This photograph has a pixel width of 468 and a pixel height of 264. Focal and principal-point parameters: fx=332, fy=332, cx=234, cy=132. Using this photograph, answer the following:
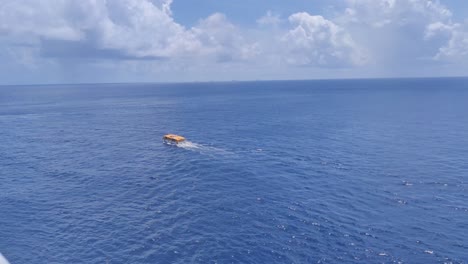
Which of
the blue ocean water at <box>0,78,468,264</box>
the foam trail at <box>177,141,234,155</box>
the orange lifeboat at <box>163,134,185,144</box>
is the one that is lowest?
the blue ocean water at <box>0,78,468,264</box>

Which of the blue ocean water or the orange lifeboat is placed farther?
the orange lifeboat

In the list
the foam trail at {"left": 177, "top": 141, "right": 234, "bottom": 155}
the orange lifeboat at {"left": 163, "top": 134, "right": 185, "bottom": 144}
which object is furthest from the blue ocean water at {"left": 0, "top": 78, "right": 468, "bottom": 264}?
the orange lifeboat at {"left": 163, "top": 134, "right": 185, "bottom": 144}

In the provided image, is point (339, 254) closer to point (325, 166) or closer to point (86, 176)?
point (325, 166)

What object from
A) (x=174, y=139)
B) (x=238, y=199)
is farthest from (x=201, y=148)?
(x=238, y=199)

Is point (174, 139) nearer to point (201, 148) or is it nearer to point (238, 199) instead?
point (201, 148)

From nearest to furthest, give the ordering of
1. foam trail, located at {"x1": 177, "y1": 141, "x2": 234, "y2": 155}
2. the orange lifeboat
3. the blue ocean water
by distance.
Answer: the blue ocean water
foam trail, located at {"x1": 177, "y1": 141, "x2": 234, "y2": 155}
the orange lifeboat

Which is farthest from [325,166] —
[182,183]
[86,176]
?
[86,176]

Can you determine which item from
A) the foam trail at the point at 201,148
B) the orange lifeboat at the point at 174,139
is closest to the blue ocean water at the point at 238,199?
the foam trail at the point at 201,148

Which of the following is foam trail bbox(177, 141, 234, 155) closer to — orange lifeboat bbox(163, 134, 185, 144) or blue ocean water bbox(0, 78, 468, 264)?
blue ocean water bbox(0, 78, 468, 264)

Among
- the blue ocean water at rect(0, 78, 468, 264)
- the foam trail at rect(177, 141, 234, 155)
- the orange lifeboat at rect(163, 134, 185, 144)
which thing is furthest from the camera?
the orange lifeboat at rect(163, 134, 185, 144)

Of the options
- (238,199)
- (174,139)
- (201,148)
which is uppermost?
(174,139)

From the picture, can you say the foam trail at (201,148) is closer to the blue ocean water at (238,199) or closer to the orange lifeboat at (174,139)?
the blue ocean water at (238,199)
